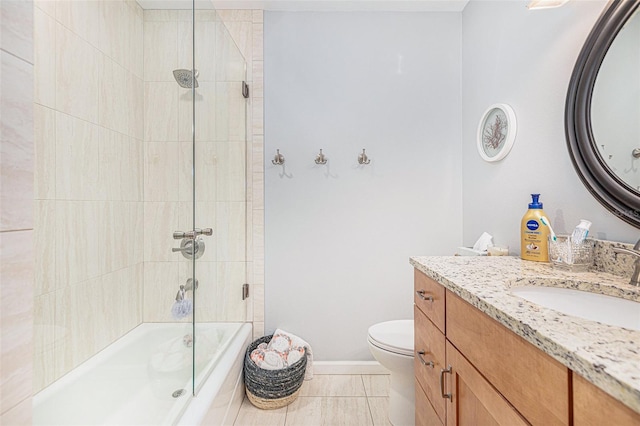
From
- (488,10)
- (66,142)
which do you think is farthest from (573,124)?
(66,142)

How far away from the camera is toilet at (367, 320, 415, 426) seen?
4.84 ft

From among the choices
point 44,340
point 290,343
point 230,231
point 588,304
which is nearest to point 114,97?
point 230,231

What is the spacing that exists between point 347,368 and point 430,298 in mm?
1197

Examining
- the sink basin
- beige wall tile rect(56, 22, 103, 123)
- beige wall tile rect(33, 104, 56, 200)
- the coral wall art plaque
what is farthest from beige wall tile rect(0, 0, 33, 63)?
the coral wall art plaque

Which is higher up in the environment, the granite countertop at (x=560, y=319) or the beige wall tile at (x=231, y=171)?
the beige wall tile at (x=231, y=171)

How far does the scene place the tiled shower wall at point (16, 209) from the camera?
1.73 feet

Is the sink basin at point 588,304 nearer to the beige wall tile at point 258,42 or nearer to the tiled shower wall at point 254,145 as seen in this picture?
the tiled shower wall at point 254,145

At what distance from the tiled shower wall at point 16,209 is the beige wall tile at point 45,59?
2.64 ft

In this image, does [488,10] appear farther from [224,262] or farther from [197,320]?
[197,320]

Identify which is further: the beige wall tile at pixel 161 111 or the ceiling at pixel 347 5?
the ceiling at pixel 347 5

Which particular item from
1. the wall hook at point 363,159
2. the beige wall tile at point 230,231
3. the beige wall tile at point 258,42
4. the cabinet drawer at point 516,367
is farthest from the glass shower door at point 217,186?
the cabinet drawer at point 516,367

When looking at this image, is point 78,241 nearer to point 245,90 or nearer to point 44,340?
point 44,340

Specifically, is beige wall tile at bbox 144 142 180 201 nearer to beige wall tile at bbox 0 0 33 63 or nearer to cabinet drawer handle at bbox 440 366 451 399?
beige wall tile at bbox 0 0 33 63

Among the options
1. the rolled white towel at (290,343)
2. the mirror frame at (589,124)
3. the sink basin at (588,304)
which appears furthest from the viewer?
the rolled white towel at (290,343)
